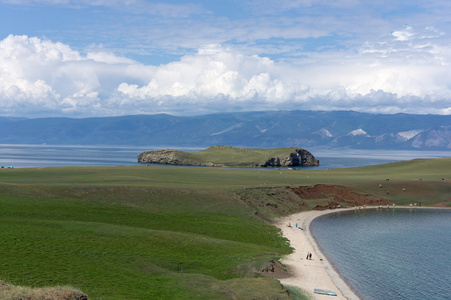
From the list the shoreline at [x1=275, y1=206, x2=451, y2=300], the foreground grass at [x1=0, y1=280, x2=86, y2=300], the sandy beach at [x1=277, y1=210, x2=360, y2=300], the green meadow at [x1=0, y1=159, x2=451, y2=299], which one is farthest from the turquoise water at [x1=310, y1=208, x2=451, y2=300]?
the foreground grass at [x1=0, y1=280, x2=86, y2=300]

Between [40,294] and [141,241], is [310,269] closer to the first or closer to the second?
[141,241]

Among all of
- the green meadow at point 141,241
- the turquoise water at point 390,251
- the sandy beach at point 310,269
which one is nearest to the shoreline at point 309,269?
the sandy beach at point 310,269

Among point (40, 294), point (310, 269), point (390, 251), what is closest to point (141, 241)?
point (310, 269)

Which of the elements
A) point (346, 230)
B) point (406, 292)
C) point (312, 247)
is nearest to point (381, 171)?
point (346, 230)

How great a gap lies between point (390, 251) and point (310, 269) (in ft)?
63.2

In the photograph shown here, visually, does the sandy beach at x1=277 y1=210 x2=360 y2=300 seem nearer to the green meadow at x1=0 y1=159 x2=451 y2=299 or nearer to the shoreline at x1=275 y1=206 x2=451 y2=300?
the shoreline at x1=275 y1=206 x2=451 y2=300

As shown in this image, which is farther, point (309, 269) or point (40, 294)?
point (309, 269)

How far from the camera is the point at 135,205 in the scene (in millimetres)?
79375

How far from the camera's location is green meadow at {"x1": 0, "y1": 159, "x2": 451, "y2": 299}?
3988 centimetres

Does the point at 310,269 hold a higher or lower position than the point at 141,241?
lower

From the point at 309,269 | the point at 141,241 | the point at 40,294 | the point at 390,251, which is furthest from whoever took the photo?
the point at 390,251

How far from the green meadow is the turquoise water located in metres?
10.1

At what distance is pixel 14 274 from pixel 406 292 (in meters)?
42.6

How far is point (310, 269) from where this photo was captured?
5428cm
